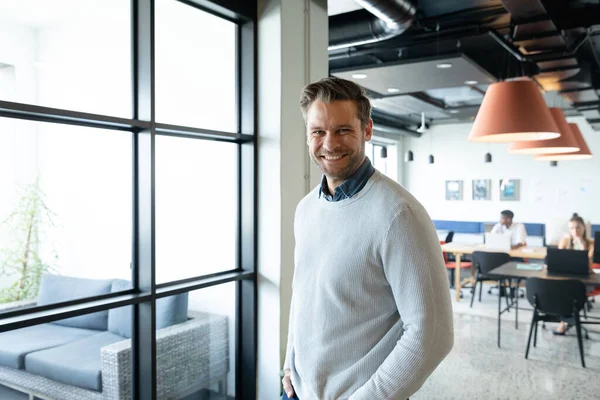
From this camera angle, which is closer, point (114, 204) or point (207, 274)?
point (114, 204)

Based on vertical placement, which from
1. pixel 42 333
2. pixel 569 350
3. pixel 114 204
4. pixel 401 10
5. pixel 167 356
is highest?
pixel 401 10

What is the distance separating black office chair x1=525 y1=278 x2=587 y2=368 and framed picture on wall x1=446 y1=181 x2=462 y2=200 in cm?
822

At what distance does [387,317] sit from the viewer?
1.57m

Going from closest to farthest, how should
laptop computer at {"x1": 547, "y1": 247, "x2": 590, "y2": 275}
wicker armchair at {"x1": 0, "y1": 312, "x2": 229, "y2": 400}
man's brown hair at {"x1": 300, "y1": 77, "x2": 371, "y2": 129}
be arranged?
man's brown hair at {"x1": 300, "y1": 77, "x2": 371, "y2": 129} → wicker armchair at {"x1": 0, "y1": 312, "x2": 229, "y2": 400} → laptop computer at {"x1": 547, "y1": 247, "x2": 590, "y2": 275}

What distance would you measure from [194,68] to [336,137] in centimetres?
152

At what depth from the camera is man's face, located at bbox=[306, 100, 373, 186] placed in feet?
5.26

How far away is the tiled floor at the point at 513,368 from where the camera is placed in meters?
4.15

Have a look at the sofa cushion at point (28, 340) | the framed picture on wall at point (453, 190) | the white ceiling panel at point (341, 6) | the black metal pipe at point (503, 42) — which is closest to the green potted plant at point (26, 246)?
the sofa cushion at point (28, 340)

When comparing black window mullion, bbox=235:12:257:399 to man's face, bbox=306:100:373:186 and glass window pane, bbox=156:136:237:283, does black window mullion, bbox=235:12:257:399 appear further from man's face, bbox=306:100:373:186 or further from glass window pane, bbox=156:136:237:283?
man's face, bbox=306:100:373:186

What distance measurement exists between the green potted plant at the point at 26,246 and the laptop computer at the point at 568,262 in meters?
5.09

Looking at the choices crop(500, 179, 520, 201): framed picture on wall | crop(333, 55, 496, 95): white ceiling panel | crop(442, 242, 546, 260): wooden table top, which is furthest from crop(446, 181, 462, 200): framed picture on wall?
crop(333, 55, 496, 95): white ceiling panel

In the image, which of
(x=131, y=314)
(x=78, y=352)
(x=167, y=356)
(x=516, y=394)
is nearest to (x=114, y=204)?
(x=131, y=314)

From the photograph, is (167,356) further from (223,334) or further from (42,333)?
(42,333)

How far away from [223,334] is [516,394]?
101 inches
